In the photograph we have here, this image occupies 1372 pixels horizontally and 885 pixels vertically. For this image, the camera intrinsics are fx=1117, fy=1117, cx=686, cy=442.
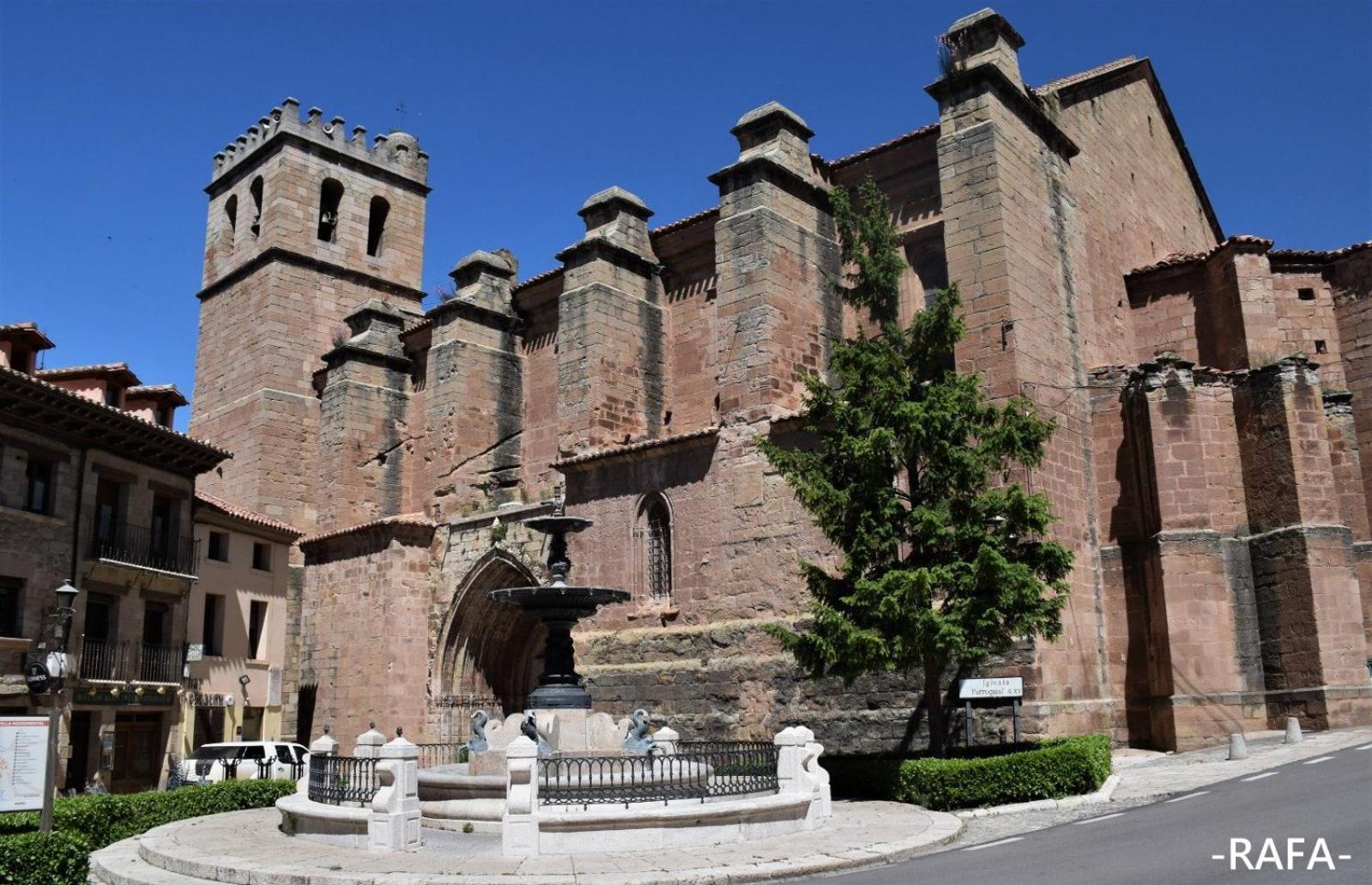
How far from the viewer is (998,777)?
41.9 feet

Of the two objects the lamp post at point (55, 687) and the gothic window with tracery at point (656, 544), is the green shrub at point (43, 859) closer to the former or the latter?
the lamp post at point (55, 687)

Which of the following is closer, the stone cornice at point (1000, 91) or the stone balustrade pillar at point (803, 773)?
the stone balustrade pillar at point (803, 773)

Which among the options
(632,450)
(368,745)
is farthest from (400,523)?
(368,745)

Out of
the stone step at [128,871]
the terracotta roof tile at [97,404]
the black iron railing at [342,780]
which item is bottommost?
the stone step at [128,871]

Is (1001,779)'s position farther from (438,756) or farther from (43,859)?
(438,756)

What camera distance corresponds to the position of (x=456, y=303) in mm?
25141

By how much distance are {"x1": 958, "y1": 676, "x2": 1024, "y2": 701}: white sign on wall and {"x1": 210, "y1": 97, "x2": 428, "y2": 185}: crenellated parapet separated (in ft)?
91.6

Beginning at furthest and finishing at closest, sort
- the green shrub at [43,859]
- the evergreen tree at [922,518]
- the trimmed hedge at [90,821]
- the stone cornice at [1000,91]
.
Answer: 1. the stone cornice at [1000,91]
2. the evergreen tree at [922,518]
3. the trimmed hedge at [90,821]
4. the green shrub at [43,859]

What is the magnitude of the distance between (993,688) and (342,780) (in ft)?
27.7

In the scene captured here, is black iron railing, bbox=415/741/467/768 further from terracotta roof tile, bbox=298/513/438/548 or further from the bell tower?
the bell tower

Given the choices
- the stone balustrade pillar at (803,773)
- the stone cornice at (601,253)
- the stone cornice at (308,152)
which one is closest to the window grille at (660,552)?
the stone cornice at (601,253)

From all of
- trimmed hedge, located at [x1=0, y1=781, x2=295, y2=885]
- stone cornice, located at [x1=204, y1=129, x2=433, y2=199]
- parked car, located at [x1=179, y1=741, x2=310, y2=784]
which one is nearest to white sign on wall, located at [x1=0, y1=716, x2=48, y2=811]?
trimmed hedge, located at [x1=0, y1=781, x2=295, y2=885]

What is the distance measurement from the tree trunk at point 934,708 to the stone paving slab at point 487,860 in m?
1.91

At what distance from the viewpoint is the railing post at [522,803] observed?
392 inches
